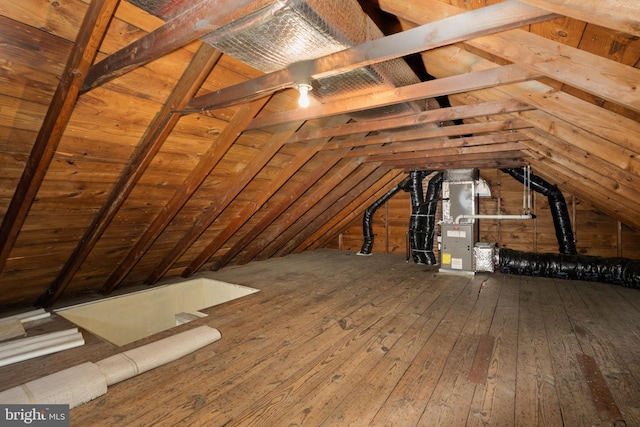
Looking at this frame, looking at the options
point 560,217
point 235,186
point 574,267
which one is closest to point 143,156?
point 235,186

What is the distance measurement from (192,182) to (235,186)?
0.48 m

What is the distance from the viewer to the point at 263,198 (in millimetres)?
3678

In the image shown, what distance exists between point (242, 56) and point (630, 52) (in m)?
1.57

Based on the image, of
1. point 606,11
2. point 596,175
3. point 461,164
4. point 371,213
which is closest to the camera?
point 606,11

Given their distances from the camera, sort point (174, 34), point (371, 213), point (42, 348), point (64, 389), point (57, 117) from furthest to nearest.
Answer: point (371, 213) < point (42, 348) < point (57, 117) < point (64, 389) < point (174, 34)

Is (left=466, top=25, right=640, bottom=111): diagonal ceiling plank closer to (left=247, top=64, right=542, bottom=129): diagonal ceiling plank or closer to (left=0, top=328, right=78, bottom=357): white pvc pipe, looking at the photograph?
(left=247, top=64, right=542, bottom=129): diagonal ceiling plank

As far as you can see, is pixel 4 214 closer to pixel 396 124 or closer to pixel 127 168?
pixel 127 168

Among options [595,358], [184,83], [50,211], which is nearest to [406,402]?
[595,358]

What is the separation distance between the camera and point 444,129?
300cm

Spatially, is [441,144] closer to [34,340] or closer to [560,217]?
[560,217]

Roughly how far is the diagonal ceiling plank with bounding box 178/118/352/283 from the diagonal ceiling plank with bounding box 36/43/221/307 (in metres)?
1.36

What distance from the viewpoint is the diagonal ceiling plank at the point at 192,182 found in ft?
8.23

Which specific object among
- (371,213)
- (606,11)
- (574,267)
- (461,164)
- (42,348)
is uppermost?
(461,164)

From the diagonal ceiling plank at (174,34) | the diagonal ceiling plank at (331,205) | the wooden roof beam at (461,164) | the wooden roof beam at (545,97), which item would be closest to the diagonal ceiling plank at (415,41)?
the wooden roof beam at (545,97)
